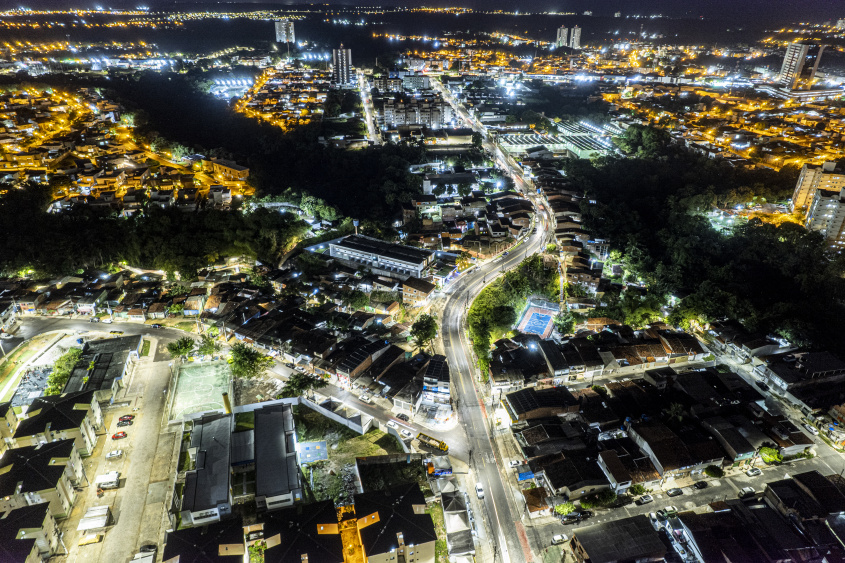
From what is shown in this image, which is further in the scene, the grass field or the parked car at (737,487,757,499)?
the grass field

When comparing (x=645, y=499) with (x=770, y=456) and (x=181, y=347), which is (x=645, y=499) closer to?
(x=770, y=456)

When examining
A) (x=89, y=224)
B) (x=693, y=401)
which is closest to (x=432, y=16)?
(x=89, y=224)

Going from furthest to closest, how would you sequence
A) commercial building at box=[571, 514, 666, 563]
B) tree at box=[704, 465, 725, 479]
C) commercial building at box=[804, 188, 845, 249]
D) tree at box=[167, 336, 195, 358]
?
commercial building at box=[804, 188, 845, 249] < tree at box=[167, 336, 195, 358] < tree at box=[704, 465, 725, 479] < commercial building at box=[571, 514, 666, 563]

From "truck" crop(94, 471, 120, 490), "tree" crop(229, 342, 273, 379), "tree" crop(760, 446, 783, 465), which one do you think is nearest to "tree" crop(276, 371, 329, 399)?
"tree" crop(229, 342, 273, 379)

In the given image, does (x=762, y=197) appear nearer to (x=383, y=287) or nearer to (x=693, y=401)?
(x=693, y=401)

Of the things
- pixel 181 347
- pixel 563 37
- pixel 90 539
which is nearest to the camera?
pixel 90 539

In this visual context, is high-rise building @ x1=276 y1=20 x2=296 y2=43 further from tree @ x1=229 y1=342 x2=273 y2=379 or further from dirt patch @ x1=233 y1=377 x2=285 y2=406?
dirt patch @ x1=233 y1=377 x2=285 y2=406

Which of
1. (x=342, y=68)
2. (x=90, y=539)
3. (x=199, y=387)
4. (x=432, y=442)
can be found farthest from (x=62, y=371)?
(x=342, y=68)
